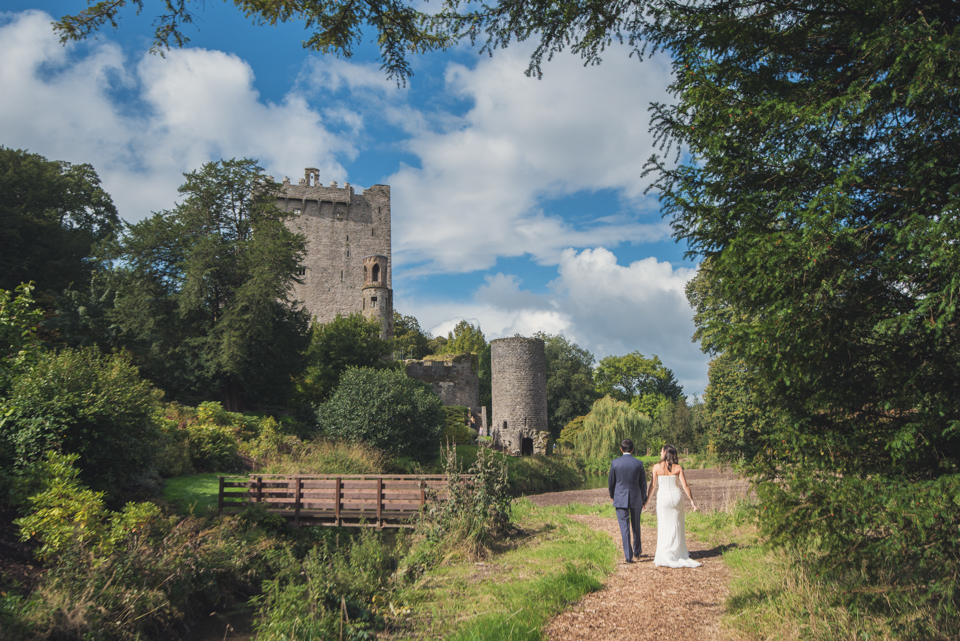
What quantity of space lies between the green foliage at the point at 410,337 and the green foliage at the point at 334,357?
17671 mm

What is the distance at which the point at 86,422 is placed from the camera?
855 centimetres

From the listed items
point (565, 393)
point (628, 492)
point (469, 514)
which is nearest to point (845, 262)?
point (628, 492)

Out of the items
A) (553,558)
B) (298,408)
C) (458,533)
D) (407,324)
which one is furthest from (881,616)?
(407,324)

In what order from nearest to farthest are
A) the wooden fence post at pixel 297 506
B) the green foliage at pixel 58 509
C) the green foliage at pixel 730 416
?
the green foliage at pixel 58 509, the wooden fence post at pixel 297 506, the green foliage at pixel 730 416

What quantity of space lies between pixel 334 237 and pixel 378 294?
29.5 ft

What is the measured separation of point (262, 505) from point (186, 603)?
3452mm

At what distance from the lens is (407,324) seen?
53406 mm

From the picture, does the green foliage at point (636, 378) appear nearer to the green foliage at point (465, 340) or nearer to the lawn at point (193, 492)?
the green foliage at point (465, 340)

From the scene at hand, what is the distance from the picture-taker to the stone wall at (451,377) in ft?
104

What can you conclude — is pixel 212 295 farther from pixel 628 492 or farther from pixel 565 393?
pixel 565 393

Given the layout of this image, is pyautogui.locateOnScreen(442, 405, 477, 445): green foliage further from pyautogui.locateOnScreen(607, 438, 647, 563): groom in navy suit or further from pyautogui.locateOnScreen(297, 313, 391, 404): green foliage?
pyautogui.locateOnScreen(607, 438, 647, 563): groom in navy suit

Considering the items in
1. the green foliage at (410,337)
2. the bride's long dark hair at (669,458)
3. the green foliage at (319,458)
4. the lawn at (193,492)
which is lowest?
the lawn at (193,492)

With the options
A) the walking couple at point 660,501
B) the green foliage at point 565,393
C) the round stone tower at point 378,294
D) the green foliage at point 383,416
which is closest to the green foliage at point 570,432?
the green foliage at point 565,393

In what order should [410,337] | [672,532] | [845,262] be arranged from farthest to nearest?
[410,337] → [672,532] → [845,262]
